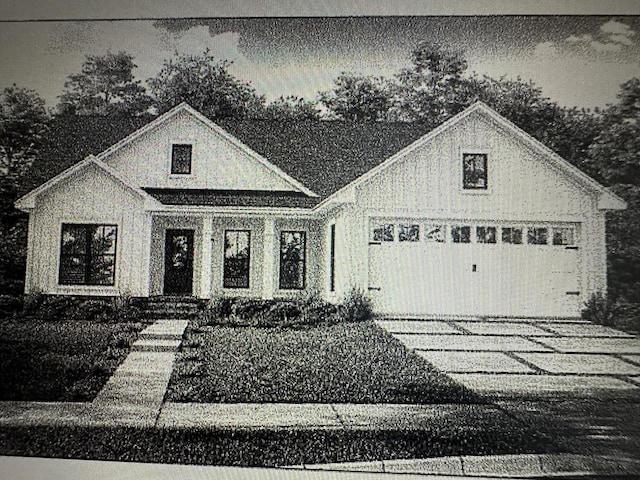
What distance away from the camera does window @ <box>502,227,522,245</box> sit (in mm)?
3803

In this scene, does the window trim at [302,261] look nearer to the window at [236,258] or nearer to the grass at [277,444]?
the window at [236,258]

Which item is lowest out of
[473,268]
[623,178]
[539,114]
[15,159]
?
[473,268]

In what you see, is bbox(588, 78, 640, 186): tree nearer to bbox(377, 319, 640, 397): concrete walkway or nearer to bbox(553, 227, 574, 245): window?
bbox(553, 227, 574, 245): window

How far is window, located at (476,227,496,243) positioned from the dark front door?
1.77 metres

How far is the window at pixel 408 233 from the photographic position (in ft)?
12.8

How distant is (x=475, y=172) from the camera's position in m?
3.84

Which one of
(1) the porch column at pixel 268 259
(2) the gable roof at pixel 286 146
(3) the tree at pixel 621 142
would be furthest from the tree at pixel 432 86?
(1) the porch column at pixel 268 259

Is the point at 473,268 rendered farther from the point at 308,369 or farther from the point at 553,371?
the point at 308,369

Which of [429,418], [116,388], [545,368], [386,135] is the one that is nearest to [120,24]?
[386,135]

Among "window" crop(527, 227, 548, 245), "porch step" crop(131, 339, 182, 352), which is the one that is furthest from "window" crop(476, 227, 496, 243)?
"porch step" crop(131, 339, 182, 352)

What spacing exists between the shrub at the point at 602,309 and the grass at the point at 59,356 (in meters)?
2.69

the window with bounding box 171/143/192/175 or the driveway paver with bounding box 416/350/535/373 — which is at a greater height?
the window with bounding box 171/143/192/175

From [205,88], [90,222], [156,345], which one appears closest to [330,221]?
[205,88]

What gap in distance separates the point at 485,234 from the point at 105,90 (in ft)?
8.31
